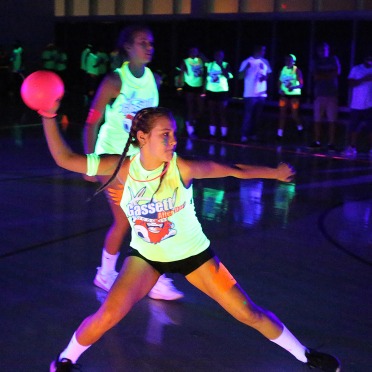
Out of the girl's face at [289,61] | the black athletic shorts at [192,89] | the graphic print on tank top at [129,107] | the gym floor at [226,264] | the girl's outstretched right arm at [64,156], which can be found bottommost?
the gym floor at [226,264]

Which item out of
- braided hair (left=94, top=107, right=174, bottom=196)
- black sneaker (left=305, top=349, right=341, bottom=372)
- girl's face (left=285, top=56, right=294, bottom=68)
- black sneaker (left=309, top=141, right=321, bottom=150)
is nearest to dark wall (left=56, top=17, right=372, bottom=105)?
girl's face (left=285, top=56, right=294, bottom=68)

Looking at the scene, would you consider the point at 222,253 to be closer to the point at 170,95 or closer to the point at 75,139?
the point at 75,139

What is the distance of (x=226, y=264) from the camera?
5.66 metres

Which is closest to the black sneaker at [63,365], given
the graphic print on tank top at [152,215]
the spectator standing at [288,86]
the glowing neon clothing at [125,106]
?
the graphic print on tank top at [152,215]

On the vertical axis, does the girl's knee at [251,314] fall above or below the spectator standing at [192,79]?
below

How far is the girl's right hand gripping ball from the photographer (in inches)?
139

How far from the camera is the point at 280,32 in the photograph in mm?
19969

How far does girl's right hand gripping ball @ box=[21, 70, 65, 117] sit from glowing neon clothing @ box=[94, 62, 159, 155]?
111 centimetres

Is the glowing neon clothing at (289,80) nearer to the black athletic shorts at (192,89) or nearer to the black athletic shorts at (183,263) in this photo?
the black athletic shorts at (192,89)

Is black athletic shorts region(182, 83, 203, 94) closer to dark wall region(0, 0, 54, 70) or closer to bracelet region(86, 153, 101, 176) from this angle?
bracelet region(86, 153, 101, 176)

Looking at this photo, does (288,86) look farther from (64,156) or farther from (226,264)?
(64,156)

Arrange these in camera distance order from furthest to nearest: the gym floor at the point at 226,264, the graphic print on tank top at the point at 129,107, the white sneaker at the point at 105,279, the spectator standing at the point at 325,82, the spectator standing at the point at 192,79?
the spectator standing at the point at 192,79
the spectator standing at the point at 325,82
the white sneaker at the point at 105,279
the graphic print on tank top at the point at 129,107
the gym floor at the point at 226,264

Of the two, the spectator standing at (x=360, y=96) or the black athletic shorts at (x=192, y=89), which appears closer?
the spectator standing at (x=360, y=96)

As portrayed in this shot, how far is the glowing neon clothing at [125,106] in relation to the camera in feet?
15.5
